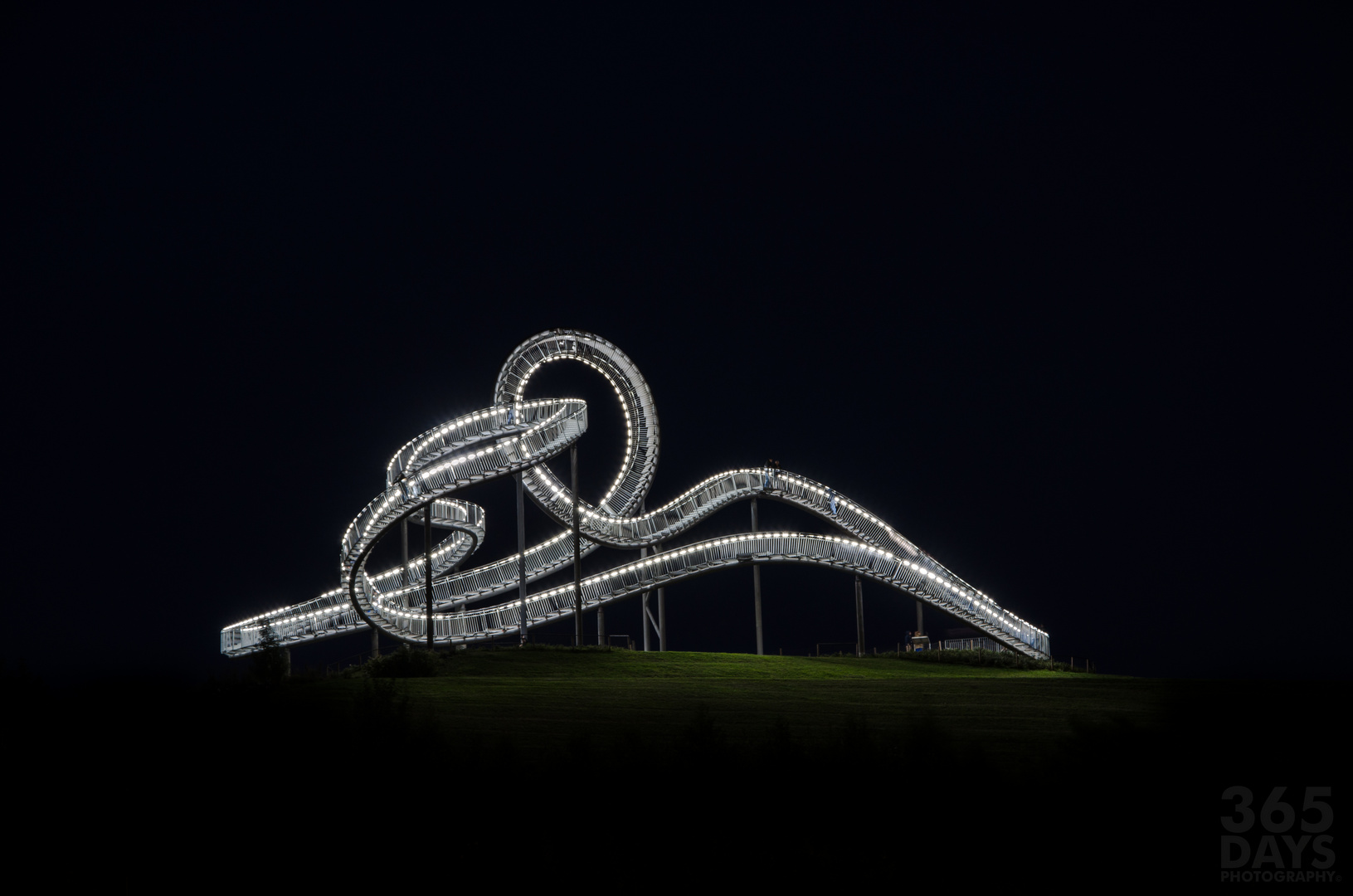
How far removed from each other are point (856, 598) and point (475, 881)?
A: 33344mm

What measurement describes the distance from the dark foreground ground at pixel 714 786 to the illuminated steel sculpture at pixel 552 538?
20.8 meters

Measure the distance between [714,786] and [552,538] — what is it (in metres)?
35.5

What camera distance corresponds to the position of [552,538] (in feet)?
152

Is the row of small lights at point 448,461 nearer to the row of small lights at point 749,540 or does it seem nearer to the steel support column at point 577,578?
the steel support column at point 577,578

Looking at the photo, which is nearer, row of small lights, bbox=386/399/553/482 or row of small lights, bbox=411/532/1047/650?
row of small lights, bbox=386/399/553/482

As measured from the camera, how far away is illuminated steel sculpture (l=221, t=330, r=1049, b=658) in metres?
35.5

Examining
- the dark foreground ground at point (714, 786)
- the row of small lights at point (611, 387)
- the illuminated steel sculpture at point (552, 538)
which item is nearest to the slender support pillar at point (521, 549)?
the illuminated steel sculpture at point (552, 538)

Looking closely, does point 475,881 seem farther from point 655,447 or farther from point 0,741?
point 655,447

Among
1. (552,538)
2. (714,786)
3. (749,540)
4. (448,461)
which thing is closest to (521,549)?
(448,461)

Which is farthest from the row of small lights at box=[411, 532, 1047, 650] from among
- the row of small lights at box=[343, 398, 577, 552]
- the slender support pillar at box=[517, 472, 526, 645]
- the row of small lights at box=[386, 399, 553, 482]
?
the row of small lights at box=[386, 399, 553, 482]

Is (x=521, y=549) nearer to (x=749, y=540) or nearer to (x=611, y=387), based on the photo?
(x=749, y=540)

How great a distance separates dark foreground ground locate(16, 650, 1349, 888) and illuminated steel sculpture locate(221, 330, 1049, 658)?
68.3 ft

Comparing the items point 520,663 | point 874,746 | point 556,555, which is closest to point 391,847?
point 874,746

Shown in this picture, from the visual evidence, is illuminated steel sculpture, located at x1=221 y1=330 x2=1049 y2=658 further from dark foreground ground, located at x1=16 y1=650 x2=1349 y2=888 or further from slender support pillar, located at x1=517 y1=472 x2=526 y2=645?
dark foreground ground, located at x1=16 y1=650 x2=1349 y2=888
